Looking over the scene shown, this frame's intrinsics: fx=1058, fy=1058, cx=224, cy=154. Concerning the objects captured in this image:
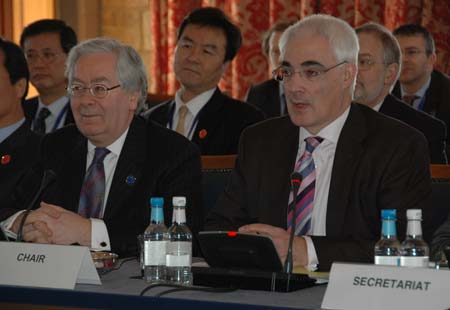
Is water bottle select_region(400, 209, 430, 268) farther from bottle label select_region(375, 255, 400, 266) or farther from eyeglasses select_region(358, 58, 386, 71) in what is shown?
eyeglasses select_region(358, 58, 386, 71)

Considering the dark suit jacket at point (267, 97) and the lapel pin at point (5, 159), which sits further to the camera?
the dark suit jacket at point (267, 97)

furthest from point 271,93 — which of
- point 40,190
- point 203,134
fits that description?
point 40,190

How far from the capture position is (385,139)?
3.40 m

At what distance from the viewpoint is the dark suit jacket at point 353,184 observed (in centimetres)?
330

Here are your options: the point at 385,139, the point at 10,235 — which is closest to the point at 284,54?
the point at 385,139

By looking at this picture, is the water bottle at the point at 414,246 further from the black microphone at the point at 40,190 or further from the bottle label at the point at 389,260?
the black microphone at the point at 40,190

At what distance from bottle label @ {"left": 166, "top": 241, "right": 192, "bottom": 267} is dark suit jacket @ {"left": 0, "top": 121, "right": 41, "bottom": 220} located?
1.28 meters

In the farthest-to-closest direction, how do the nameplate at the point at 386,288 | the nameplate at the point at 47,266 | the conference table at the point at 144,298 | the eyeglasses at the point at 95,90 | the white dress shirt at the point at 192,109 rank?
the white dress shirt at the point at 192,109
the eyeglasses at the point at 95,90
the nameplate at the point at 47,266
the conference table at the point at 144,298
the nameplate at the point at 386,288

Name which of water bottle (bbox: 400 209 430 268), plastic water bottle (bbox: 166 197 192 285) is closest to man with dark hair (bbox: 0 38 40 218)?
plastic water bottle (bbox: 166 197 192 285)

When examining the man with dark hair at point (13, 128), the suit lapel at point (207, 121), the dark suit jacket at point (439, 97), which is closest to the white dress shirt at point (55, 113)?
the suit lapel at point (207, 121)

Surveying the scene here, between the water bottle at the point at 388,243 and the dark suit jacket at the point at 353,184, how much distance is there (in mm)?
418

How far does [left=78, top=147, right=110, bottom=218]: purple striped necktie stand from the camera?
372 centimetres

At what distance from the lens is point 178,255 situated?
289 centimetres

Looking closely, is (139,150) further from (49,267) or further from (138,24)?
(138,24)
